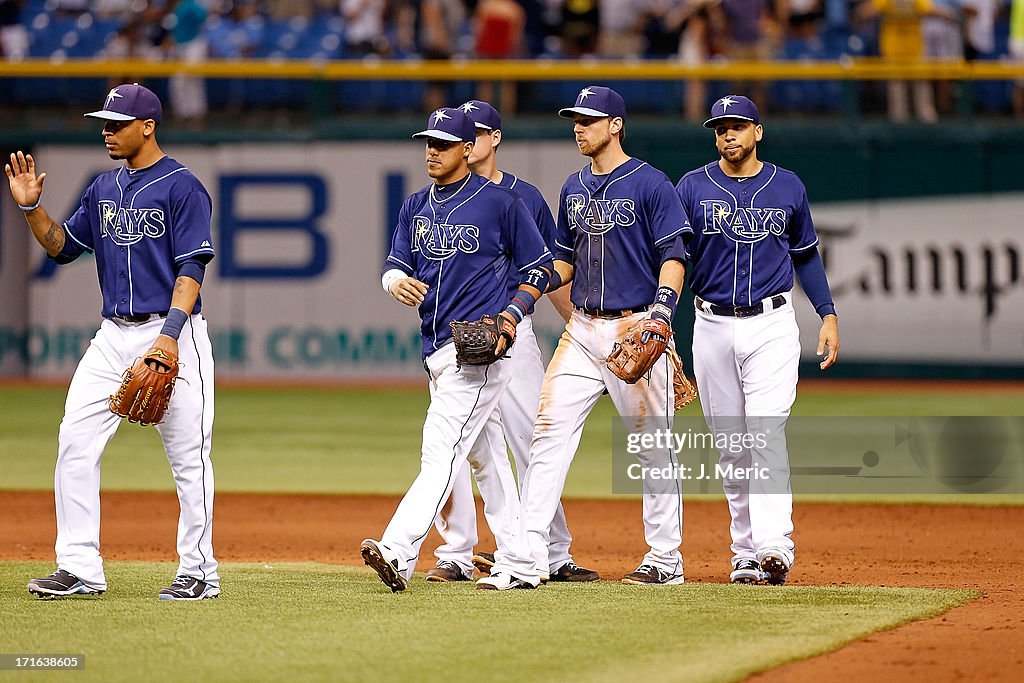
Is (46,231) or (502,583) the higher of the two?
(46,231)

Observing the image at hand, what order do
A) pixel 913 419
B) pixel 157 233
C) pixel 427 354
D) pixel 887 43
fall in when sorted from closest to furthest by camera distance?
1. pixel 157 233
2. pixel 427 354
3. pixel 913 419
4. pixel 887 43

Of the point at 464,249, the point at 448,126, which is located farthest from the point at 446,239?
the point at 448,126

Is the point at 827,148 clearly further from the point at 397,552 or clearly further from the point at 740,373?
the point at 397,552

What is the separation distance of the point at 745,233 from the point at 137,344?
276cm

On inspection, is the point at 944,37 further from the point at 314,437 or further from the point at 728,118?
the point at 728,118

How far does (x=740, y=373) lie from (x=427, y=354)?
1460 mm

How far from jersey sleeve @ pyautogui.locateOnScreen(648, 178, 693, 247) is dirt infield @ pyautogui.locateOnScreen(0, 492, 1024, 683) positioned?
1651 mm

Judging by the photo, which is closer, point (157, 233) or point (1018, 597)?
point (157, 233)

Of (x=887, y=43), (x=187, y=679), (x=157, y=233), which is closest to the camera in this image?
(x=187, y=679)

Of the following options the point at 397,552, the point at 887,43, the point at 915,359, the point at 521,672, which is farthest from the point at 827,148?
the point at 521,672

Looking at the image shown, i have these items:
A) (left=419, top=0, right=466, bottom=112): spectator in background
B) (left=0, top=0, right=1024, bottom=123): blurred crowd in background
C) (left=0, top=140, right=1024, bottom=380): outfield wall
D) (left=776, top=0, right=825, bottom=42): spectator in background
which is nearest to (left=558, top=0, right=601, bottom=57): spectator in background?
(left=0, top=0, right=1024, bottom=123): blurred crowd in background

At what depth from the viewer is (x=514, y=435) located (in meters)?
7.27

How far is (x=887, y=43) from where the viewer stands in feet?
56.5

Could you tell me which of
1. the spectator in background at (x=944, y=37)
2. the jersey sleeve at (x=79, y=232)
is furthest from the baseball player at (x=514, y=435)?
the spectator in background at (x=944, y=37)
